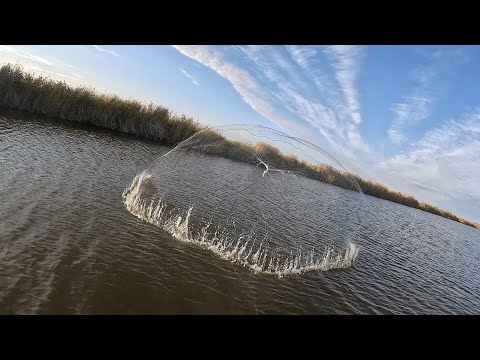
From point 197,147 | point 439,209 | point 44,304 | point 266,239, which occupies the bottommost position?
point 44,304

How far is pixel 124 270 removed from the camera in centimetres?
867

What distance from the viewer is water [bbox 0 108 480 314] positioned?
7.39 m

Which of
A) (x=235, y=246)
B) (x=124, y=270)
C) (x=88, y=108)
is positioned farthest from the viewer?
(x=88, y=108)

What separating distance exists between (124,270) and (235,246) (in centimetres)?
468

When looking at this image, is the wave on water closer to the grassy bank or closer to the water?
the water

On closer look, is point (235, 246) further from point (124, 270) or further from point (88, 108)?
point (88, 108)

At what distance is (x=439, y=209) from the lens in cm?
7844

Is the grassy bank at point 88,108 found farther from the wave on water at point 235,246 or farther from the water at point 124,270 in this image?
the wave on water at point 235,246

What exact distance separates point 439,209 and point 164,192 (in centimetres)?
8001

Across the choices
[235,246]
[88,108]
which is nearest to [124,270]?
[235,246]

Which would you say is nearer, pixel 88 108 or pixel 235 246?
pixel 235 246
